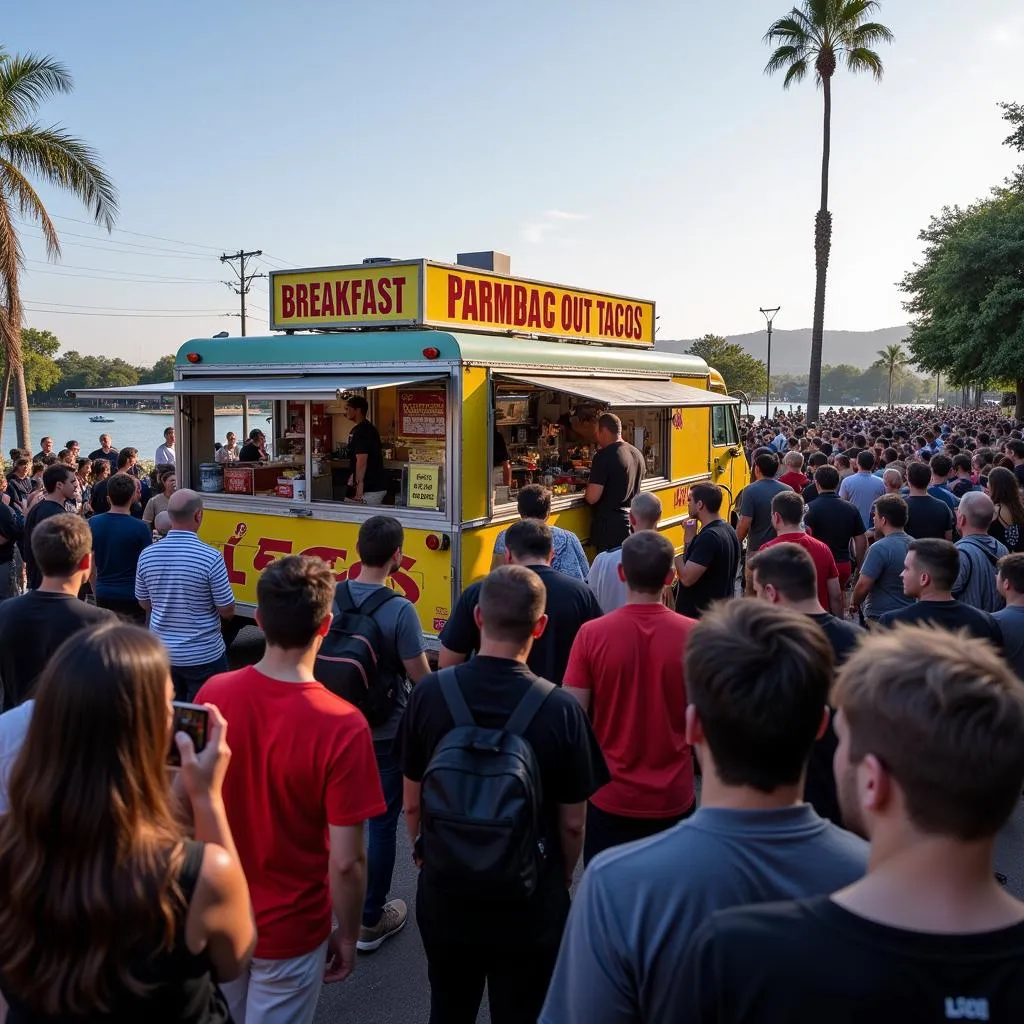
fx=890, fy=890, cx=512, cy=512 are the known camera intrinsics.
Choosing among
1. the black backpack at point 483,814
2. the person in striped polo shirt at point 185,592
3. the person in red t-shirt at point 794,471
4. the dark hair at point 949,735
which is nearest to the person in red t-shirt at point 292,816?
the black backpack at point 483,814

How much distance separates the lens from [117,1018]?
1.61m

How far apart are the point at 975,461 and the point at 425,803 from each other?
9642 millimetres

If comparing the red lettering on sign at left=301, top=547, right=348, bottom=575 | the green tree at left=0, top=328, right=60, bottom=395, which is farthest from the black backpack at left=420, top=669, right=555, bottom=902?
the green tree at left=0, top=328, right=60, bottom=395

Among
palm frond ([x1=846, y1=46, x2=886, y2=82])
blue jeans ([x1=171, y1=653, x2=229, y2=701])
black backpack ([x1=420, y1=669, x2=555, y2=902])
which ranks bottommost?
blue jeans ([x1=171, y1=653, x2=229, y2=701])

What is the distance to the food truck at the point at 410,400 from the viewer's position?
6730mm

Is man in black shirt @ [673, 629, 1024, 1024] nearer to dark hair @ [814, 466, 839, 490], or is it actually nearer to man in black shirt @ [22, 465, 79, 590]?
dark hair @ [814, 466, 839, 490]

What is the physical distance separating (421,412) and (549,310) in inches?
64.3

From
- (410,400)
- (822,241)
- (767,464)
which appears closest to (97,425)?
(822,241)

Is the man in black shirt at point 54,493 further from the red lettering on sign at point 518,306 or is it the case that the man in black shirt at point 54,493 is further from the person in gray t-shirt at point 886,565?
the person in gray t-shirt at point 886,565

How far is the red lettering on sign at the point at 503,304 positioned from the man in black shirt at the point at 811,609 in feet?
15.5

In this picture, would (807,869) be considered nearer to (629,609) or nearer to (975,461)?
(629,609)

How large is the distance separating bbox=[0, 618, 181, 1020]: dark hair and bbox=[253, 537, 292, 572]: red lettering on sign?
5.75 metres

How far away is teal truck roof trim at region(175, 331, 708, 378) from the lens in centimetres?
680

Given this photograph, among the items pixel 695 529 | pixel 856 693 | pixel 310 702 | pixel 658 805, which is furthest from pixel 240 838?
pixel 695 529
